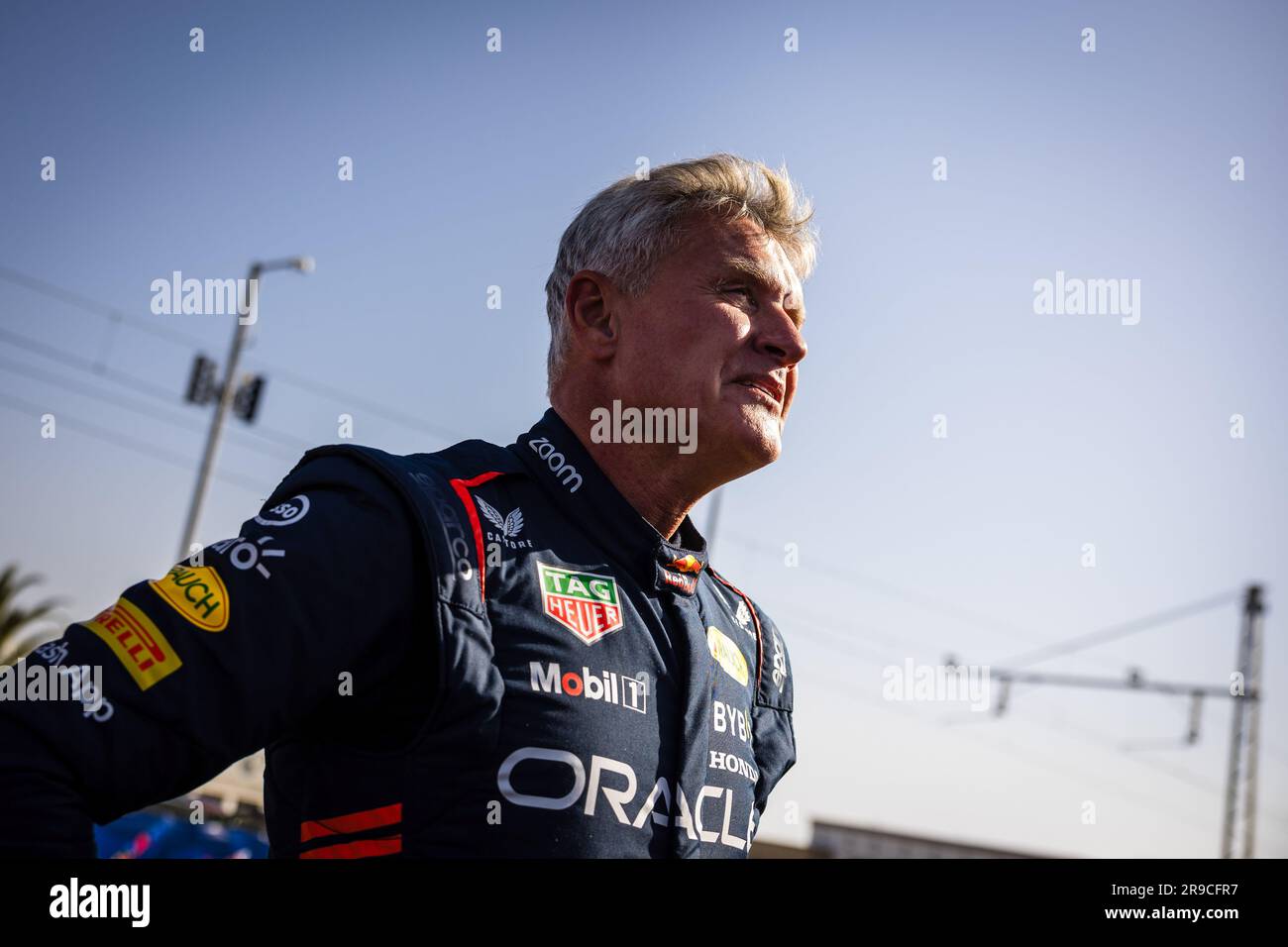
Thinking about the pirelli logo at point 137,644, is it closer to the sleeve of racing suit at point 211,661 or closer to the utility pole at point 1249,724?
the sleeve of racing suit at point 211,661

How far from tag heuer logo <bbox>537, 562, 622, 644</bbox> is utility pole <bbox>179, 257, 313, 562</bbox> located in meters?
15.3

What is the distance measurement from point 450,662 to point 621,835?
0.46 meters

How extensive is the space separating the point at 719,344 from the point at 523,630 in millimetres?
905

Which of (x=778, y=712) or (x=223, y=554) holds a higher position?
(x=223, y=554)

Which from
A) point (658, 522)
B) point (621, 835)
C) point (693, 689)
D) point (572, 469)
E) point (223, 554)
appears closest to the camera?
point (223, 554)

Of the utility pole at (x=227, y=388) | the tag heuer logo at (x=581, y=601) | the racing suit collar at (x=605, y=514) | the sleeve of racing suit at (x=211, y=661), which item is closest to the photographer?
the sleeve of racing suit at (x=211, y=661)

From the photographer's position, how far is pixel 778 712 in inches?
105

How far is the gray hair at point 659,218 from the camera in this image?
2.68 metres

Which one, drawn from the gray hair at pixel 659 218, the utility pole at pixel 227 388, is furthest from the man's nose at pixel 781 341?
the utility pole at pixel 227 388

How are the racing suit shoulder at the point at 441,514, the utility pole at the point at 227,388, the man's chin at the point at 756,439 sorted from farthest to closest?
1. the utility pole at the point at 227,388
2. the man's chin at the point at 756,439
3. the racing suit shoulder at the point at 441,514

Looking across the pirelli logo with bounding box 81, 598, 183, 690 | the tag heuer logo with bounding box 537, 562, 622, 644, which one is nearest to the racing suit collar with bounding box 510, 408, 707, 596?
the tag heuer logo with bounding box 537, 562, 622, 644

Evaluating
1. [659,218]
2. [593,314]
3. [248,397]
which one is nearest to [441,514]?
[593,314]
